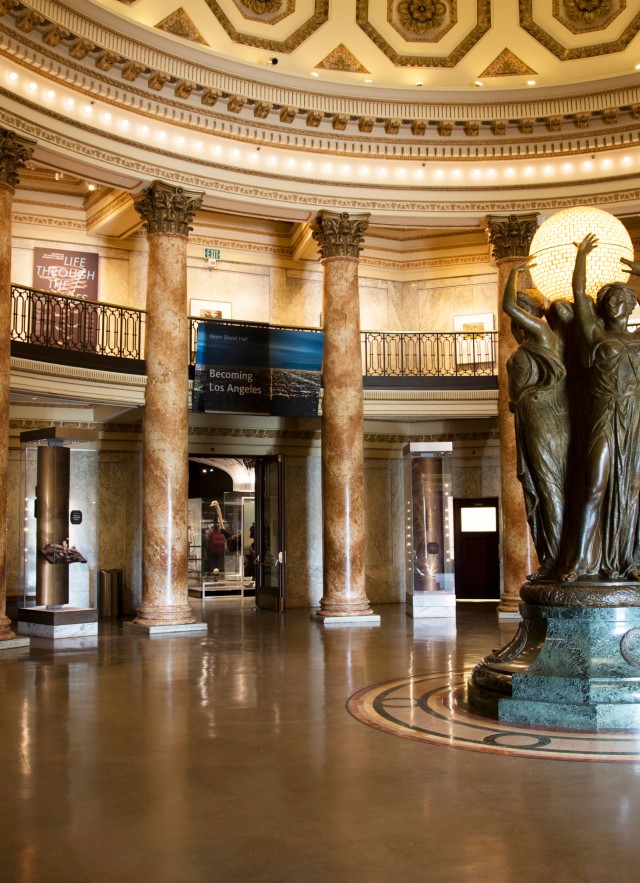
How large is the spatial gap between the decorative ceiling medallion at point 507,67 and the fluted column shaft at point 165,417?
5.39 metres

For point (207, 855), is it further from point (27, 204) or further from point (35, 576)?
point (27, 204)

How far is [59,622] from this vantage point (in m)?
11.2

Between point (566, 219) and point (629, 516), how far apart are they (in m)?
2.30

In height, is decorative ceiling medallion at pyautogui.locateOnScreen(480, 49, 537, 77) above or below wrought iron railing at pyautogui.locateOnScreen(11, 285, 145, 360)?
above

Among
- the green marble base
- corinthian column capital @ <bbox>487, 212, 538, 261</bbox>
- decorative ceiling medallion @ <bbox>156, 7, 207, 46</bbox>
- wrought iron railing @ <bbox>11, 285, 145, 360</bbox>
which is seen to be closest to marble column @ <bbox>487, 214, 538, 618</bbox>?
corinthian column capital @ <bbox>487, 212, 538, 261</bbox>

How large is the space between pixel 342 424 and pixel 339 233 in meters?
2.96

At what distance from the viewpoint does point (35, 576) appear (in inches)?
460

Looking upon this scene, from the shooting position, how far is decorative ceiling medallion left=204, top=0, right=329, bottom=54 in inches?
532

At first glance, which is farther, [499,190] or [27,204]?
[27,204]

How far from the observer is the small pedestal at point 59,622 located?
36.9 ft

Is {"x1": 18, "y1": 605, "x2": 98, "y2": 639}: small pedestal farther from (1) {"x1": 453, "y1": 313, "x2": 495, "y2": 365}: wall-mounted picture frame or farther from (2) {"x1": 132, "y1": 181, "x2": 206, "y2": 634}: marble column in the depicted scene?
(1) {"x1": 453, "y1": 313, "x2": 495, "y2": 365}: wall-mounted picture frame

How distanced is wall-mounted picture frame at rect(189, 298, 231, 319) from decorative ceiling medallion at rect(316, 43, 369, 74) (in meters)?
4.66

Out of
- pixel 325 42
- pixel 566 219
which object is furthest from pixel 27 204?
pixel 566 219

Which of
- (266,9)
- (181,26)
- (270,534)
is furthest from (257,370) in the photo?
(266,9)
